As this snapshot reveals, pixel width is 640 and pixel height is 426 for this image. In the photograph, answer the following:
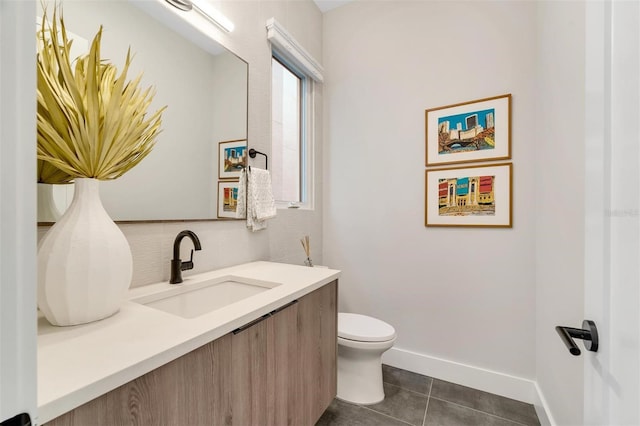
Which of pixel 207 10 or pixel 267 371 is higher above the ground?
pixel 207 10

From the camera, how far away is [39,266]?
2.13 ft

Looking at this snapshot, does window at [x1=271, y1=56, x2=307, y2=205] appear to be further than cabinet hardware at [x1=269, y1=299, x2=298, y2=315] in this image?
Yes

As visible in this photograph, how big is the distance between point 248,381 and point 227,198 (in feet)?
3.06

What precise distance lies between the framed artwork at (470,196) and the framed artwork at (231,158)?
1314mm

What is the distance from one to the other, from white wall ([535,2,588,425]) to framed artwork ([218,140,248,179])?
1534 millimetres

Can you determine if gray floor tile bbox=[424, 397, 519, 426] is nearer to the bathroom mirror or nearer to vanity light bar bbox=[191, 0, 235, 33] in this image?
the bathroom mirror

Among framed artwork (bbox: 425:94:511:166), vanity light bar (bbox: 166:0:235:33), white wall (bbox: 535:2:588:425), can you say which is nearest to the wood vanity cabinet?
white wall (bbox: 535:2:588:425)

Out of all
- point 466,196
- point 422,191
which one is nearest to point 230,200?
point 422,191

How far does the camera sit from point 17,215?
0.89 ft

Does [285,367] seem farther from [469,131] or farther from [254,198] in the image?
[469,131]

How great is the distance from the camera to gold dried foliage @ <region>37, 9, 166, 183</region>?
659 mm

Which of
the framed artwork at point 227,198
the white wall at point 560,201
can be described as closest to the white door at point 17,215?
the framed artwork at point 227,198

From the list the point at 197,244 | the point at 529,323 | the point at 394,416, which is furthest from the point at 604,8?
the point at 394,416

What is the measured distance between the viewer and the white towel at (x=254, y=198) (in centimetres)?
155
